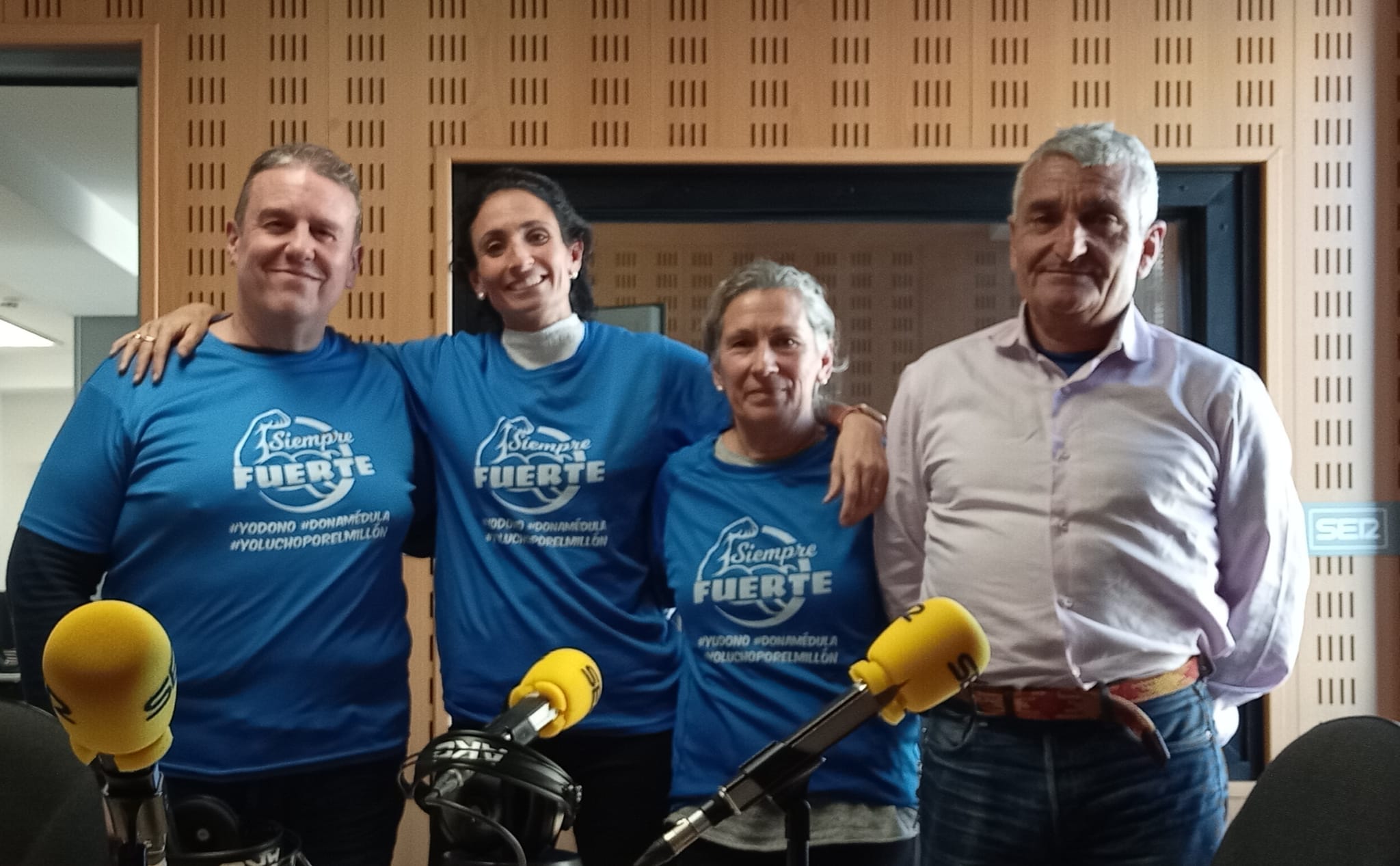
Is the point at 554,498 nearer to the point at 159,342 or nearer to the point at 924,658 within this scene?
the point at 159,342

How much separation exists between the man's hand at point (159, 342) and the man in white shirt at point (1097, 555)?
1.26 m

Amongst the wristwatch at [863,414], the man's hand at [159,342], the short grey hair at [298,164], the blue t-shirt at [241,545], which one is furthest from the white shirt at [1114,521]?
the man's hand at [159,342]

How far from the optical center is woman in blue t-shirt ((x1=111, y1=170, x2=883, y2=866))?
7.22 ft

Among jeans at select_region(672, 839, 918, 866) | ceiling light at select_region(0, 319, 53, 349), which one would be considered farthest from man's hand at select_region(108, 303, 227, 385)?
ceiling light at select_region(0, 319, 53, 349)

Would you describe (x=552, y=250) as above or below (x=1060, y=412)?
above

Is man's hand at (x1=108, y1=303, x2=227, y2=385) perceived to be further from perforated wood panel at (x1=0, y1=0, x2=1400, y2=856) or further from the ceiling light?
the ceiling light

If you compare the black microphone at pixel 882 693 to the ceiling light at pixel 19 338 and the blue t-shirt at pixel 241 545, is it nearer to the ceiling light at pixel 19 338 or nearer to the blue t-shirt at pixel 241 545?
the blue t-shirt at pixel 241 545

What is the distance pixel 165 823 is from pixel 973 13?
10.0ft

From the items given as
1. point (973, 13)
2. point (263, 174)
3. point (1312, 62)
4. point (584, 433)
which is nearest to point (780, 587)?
point (584, 433)

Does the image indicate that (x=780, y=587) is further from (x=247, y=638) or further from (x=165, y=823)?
(x=165, y=823)

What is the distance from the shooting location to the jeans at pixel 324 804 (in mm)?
1999

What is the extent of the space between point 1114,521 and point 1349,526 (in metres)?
1.90

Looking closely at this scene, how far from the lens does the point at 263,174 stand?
6.99 feet

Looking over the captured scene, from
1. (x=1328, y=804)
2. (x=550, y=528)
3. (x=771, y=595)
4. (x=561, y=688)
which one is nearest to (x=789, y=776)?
(x=561, y=688)
